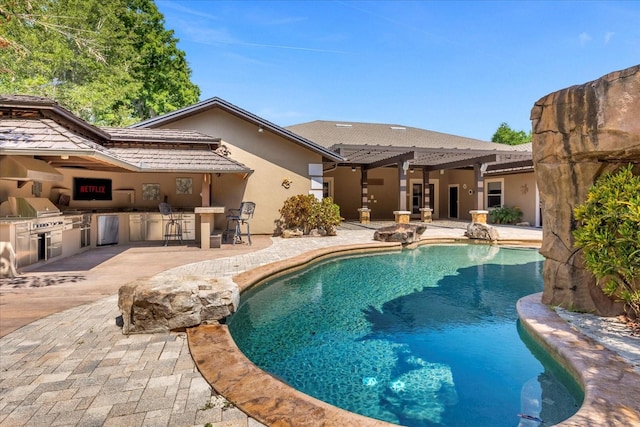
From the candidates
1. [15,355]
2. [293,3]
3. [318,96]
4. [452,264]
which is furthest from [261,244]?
[318,96]

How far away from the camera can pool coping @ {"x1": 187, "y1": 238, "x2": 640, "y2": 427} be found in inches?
83.7

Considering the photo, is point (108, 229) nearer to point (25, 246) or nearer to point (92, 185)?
point (92, 185)

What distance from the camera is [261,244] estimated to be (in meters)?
10.4

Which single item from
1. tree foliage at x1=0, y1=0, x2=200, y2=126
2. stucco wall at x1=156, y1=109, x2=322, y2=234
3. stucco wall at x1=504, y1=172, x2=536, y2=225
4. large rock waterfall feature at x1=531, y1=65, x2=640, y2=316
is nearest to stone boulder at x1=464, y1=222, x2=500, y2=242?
stucco wall at x1=156, y1=109, x2=322, y2=234

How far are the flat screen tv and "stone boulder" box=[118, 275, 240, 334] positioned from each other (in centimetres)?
874

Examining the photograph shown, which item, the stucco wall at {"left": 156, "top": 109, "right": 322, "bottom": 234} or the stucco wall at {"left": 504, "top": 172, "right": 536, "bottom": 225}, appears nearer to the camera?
the stucco wall at {"left": 156, "top": 109, "right": 322, "bottom": 234}

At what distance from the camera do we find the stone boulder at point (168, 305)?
3.60 meters

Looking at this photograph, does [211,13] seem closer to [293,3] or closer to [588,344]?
[293,3]

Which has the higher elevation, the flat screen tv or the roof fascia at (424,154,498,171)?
the roof fascia at (424,154,498,171)

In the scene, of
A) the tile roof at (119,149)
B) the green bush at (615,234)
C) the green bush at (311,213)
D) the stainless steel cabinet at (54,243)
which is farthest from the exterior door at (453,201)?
the stainless steel cabinet at (54,243)

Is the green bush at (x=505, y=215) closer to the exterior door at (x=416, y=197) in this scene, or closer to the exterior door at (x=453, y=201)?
the exterior door at (x=453, y=201)

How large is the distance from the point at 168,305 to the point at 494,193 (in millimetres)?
20198

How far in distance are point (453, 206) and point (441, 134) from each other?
501 cm

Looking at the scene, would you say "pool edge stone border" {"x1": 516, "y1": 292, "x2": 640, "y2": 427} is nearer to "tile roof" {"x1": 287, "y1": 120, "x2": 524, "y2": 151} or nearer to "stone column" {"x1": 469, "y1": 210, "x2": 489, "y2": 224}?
"stone column" {"x1": 469, "y1": 210, "x2": 489, "y2": 224}
